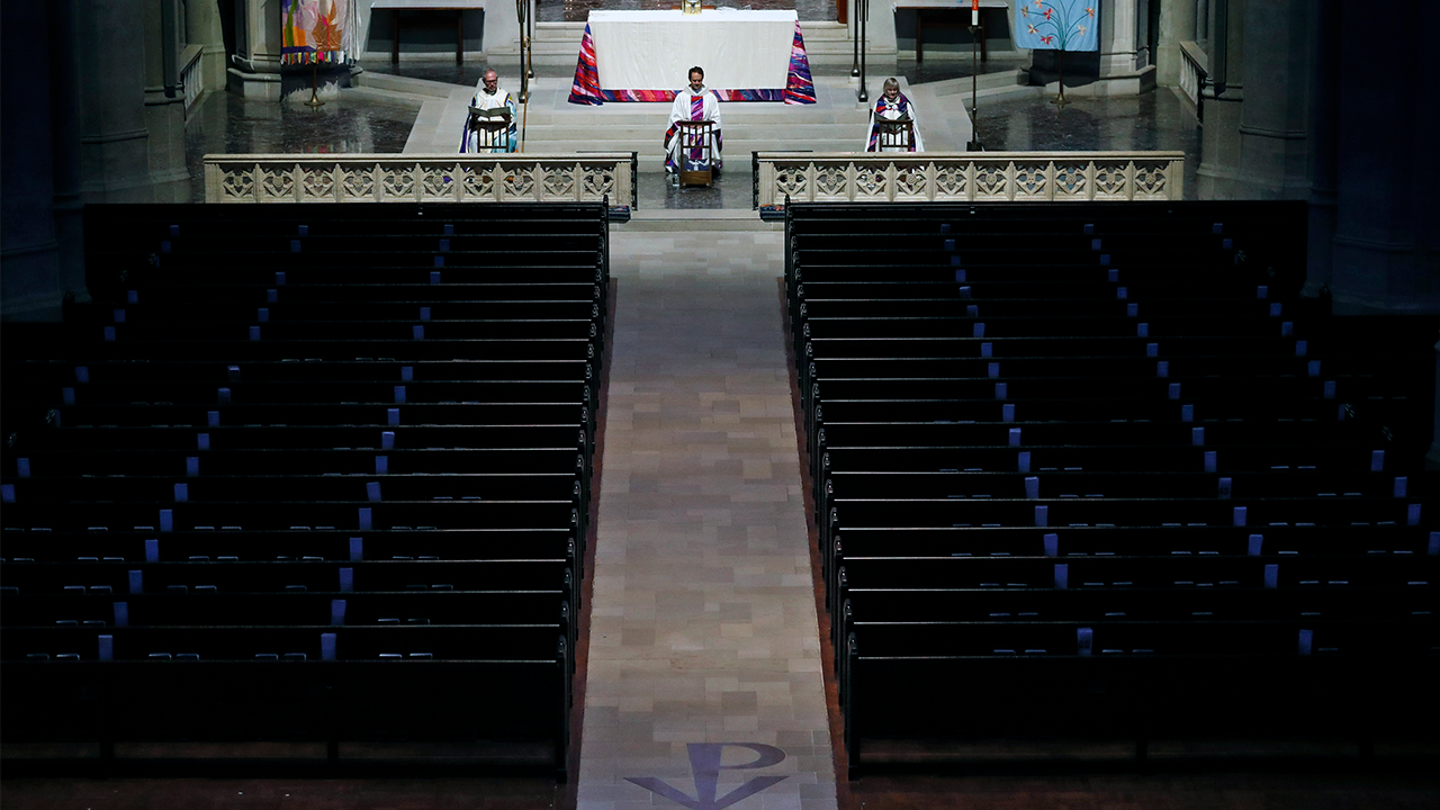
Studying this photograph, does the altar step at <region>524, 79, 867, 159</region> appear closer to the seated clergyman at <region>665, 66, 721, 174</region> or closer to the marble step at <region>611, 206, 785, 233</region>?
the seated clergyman at <region>665, 66, 721, 174</region>

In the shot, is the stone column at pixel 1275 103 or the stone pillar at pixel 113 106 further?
the stone column at pixel 1275 103

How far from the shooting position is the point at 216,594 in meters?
11.9

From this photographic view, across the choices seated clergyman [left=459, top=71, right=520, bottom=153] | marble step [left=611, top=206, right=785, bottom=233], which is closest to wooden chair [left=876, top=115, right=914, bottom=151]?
marble step [left=611, top=206, right=785, bottom=233]

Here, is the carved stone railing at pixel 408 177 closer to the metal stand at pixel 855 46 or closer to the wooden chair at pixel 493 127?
the wooden chair at pixel 493 127

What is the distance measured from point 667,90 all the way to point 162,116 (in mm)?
6618

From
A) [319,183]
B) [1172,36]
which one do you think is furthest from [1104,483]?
[1172,36]

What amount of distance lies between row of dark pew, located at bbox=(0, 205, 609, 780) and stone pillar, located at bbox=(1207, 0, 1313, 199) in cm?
667

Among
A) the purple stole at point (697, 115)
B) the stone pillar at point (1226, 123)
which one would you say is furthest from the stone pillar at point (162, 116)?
the stone pillar at point (1226, 123)

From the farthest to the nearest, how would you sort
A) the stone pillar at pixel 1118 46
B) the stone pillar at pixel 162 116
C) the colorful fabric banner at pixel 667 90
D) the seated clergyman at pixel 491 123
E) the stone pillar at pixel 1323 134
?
the stone pillar at pixel 1118 46 → the colorful fabric banner at pixel 667 90 → the seated clergyman at pixel 491 123 → the stone pillar at pixel 162 116 → the stone pillar at pixel 1323 134

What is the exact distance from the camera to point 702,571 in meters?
13.9

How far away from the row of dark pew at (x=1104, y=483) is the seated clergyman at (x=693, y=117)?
449cm

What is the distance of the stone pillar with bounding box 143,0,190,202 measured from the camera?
69.3 feet

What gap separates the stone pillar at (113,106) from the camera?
19109 millimetres

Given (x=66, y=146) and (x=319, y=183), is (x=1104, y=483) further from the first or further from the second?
(x=319, y=183)
